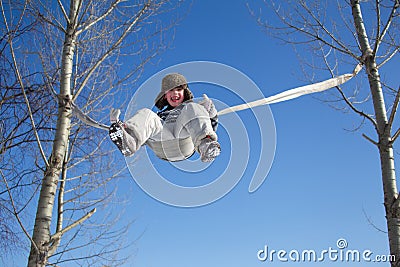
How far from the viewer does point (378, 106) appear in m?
3.36

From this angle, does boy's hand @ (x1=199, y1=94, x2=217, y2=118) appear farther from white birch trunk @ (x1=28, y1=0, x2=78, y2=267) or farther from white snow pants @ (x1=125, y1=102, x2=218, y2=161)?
white birch trunk @ (x1=28, y1=0, x2=78, y2=267)

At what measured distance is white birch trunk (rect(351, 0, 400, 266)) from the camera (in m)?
3.01

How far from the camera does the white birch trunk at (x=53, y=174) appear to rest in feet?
9.84

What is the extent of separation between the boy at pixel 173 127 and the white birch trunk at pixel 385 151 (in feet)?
5.51

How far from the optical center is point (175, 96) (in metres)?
2.13

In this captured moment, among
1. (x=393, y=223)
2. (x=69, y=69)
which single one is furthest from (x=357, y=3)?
(x=69, y=69)

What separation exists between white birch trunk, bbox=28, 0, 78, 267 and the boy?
1.12 m

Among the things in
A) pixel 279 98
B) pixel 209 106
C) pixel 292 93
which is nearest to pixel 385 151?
pixel 292 93

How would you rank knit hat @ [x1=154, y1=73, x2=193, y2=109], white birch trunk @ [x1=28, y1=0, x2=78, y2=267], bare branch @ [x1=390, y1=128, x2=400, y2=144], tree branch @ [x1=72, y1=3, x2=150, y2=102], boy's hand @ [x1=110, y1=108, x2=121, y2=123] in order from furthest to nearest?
tree branch @ [x1=72, y1=3, x2=150, y2=102] < bare branch @ [x1=390, y1=128, x2=400, y2=144] < white birch trunk @ [x1=28, y1=0, x2=78, y2=267] < knit hat @ [x1=154, y1=73, x2=193, y2=109] < boy's hand @ [x1=110, y1=108, x2=121, y2=123]

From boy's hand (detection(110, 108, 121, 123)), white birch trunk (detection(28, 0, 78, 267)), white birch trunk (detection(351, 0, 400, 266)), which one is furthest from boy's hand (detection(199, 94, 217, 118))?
white birch trunk (detection(351, 0, 400, 266))

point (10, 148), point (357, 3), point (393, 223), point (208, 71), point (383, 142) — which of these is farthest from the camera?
point (10, 148)

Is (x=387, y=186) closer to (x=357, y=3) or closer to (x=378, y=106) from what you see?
(x=378, y=106)

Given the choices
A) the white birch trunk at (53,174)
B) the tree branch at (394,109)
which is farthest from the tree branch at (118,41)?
the tree branch at (394,109)

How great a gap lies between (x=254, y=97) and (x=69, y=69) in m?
1.99
